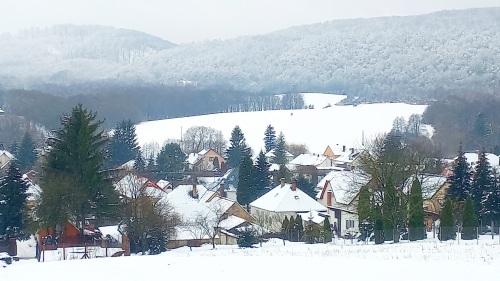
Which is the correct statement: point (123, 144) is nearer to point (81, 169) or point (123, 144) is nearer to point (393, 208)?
point (81, 169)

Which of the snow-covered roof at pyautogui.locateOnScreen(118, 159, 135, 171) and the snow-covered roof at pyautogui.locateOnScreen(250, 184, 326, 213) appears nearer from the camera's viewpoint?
the snow-covered roof at pyautogui.locateOnScreen(250, 184, 326, 213)

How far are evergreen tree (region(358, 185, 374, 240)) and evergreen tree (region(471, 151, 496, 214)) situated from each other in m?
6.47

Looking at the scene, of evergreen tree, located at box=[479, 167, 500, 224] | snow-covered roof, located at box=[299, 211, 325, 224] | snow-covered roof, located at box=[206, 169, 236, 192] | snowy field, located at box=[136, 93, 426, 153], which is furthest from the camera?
snowy field, located at box=[136, 93, 426, 153]

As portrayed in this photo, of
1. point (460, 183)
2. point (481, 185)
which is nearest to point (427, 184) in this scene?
point (460, 183)

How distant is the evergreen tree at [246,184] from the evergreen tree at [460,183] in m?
20.3

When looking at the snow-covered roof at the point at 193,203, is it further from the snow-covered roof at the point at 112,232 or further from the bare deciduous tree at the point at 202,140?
the bare deciduous tree at the point at 202,140

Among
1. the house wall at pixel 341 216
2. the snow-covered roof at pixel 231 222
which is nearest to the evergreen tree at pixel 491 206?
the house wall at pixel 341 216

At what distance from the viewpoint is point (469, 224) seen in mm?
25047

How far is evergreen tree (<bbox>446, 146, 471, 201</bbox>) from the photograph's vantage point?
109 ft

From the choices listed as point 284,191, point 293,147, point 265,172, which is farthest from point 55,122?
point 284,191

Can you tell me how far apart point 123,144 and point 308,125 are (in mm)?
48245

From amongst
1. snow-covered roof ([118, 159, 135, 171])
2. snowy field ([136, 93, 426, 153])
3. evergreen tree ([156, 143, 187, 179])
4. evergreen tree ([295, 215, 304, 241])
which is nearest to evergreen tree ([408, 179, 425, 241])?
evergreen tree ([295, 215, 304, 241])

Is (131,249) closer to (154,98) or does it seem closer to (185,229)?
(185,229)

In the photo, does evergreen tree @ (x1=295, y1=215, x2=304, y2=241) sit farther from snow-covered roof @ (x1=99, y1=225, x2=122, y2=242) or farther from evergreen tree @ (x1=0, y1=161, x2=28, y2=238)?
evergreen tree @ (x1=0, y1=161, x2=28, y2=238)
